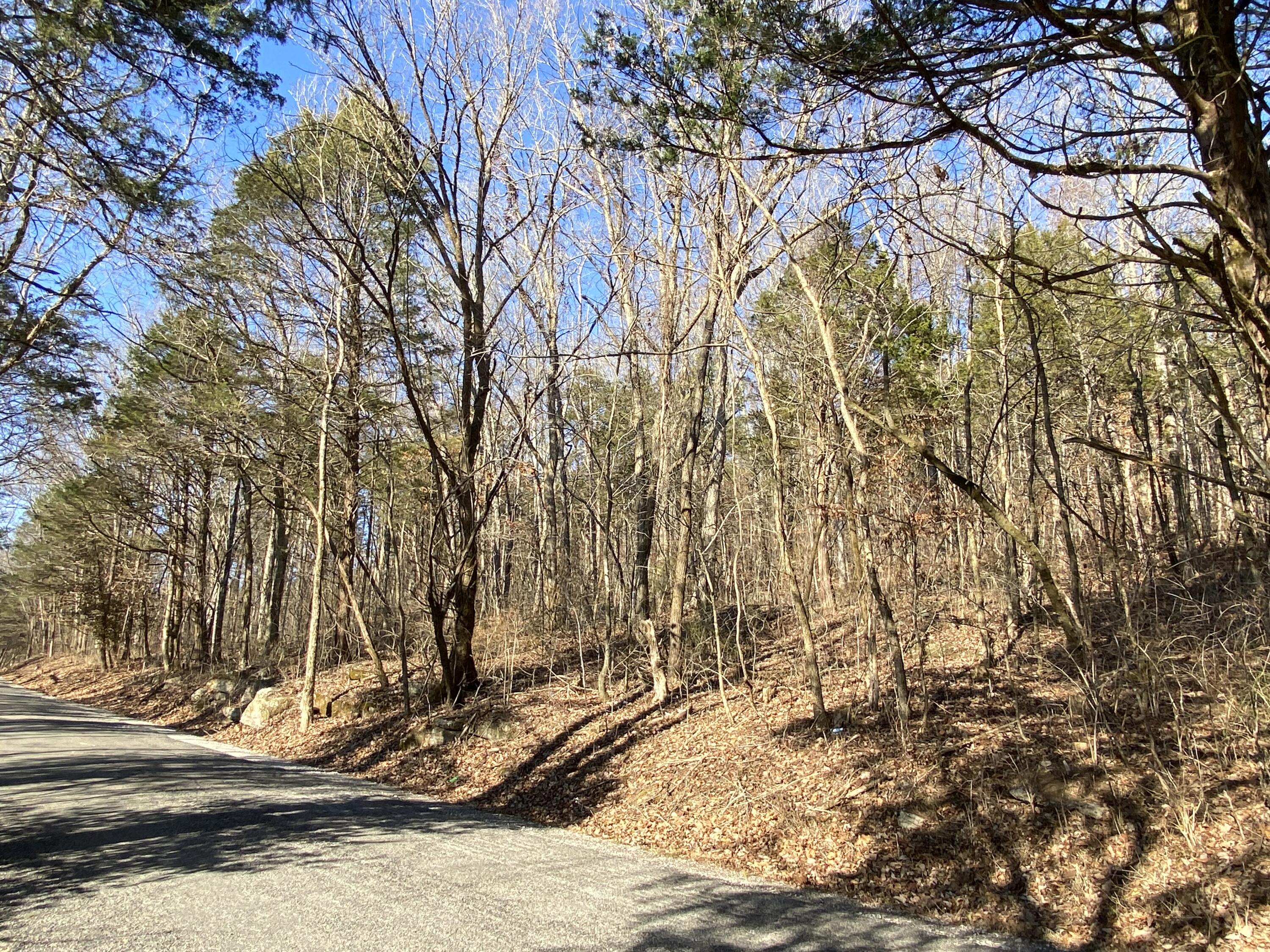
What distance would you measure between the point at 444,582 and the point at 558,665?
2.67 m

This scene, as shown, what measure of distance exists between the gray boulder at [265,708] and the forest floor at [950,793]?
Answer: 17.0 ft

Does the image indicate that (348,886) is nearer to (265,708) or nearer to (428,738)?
(428,738)

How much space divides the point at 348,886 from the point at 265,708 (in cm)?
1096

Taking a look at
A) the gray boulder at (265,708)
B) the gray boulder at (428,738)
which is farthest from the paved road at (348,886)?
the gray boulder at (265,708)

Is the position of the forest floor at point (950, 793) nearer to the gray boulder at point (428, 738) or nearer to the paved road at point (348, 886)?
the gray boulder at point (428, 738)

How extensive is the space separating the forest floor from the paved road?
0.53 metres

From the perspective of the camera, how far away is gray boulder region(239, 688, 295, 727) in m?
14.4

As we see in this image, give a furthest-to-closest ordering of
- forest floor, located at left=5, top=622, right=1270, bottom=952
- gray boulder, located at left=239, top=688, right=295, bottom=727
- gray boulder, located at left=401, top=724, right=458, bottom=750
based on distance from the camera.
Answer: gray boulder, located at left=239, top=688, right=295, bottom=727
gray boulder, located at left=401, top=724, right=458, bottom=750
forest floor, located at left=5, top=622, right=1270, bottom=952

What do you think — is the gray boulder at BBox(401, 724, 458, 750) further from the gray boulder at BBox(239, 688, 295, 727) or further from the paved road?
the gray boulder at BBox(239, 688, 295, 727)

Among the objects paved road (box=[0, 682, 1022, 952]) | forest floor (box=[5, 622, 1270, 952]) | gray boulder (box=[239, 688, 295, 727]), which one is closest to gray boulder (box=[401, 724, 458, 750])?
forest floor (box=[5, 622, 1270, 952])

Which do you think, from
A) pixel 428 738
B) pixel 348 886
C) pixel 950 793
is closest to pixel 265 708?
pixel 428 738

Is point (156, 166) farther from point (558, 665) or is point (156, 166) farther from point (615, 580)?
point (615, 580)

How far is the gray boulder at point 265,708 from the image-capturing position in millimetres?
14398

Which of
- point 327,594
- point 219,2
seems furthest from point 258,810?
point 327,594
